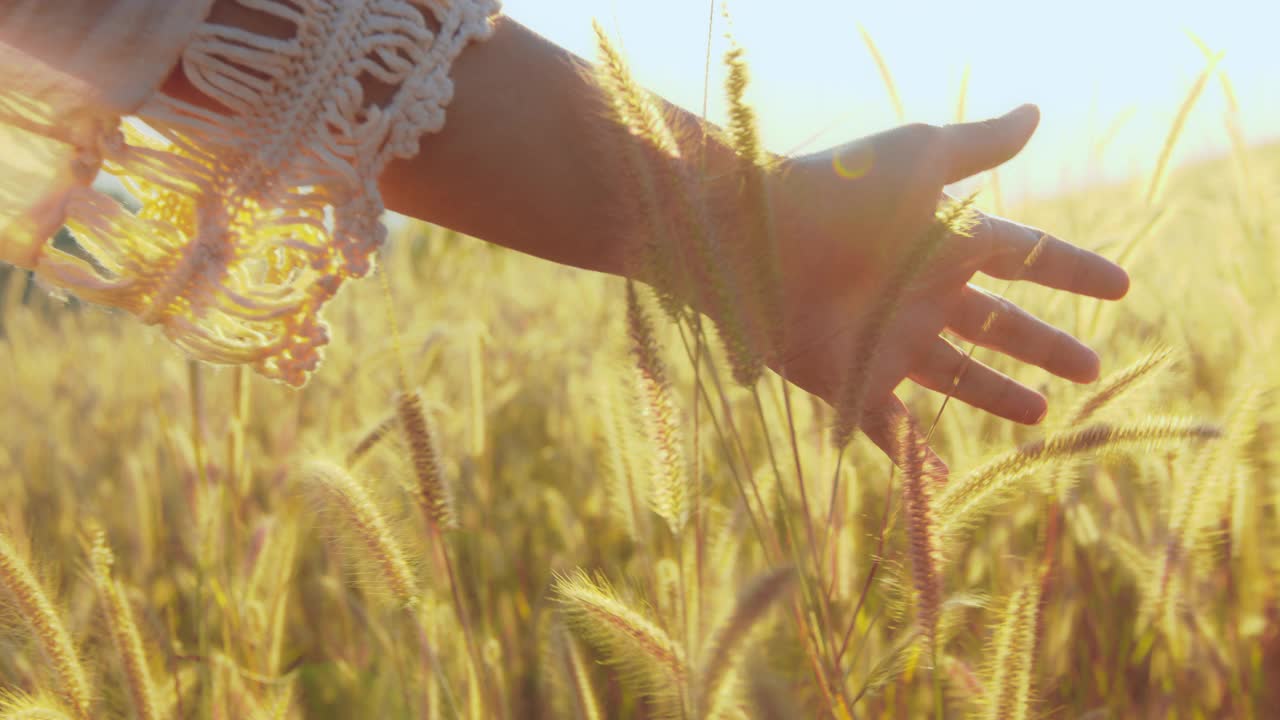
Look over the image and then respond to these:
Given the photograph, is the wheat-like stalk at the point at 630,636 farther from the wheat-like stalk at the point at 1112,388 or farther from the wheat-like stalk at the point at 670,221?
the wheat-like stalk at the point at 1112,388

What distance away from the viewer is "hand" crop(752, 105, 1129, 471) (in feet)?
3.15

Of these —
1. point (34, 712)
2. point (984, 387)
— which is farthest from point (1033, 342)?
point (34, 712)

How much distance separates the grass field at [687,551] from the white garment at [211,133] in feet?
0.56

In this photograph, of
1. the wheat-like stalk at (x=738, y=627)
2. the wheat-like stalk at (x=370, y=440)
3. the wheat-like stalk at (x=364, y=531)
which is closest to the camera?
the wheat-like stalk at (x=738, y=627)

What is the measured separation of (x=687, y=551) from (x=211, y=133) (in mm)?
988

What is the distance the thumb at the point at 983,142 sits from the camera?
3.18 ft

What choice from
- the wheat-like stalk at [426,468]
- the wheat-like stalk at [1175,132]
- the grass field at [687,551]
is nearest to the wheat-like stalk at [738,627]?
the grass field at [687,551]

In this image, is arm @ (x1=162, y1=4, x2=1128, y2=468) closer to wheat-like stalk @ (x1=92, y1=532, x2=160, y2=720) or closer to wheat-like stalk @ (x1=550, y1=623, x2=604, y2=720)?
wheat-like stalk @ (x1=550, y1=623, x2=604, y2=720)

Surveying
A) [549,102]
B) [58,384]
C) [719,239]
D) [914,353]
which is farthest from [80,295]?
[58,384]

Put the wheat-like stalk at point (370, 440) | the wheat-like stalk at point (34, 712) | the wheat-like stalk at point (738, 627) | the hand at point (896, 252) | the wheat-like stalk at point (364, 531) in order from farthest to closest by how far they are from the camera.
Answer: the wheat-like stalk at point (370, 440) < the hand at point (896, 252) < the wheat-like stalk at point (364, 531) < the wheat-like stalk at point (34, 712) < the wheat-like stalk at point (738, 627)

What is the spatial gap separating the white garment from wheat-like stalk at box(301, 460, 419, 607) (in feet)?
0.69

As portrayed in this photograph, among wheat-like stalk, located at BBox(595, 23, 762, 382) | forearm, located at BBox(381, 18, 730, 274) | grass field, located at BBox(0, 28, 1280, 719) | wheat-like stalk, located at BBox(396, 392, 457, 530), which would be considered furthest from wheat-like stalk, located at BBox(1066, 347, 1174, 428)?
wheat-like stalk, located at BBox(396, 392, 457, 530)

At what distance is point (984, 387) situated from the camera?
1.01 metres

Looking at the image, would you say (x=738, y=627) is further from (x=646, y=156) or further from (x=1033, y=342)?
(x=1033, y=342)
